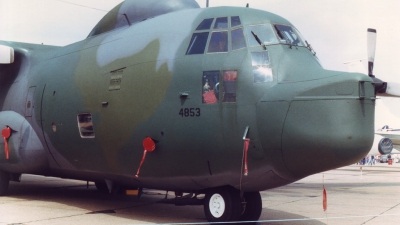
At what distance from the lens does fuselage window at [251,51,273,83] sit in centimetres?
805

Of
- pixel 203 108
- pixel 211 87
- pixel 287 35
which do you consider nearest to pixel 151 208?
pixel 203 108

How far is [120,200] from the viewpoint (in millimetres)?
13203

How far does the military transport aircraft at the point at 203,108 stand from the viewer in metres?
7.51

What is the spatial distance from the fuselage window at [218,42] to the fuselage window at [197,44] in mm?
131

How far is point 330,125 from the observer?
7.33 m

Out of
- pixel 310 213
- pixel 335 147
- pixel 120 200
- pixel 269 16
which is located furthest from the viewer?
pixel 120 200

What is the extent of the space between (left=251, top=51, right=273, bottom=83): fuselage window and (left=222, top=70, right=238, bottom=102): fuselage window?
0.36 m

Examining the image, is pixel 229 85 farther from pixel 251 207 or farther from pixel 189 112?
→ pixel 251 207

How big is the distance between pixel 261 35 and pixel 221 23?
0.80 meters

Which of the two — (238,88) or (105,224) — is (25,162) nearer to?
(105,224)

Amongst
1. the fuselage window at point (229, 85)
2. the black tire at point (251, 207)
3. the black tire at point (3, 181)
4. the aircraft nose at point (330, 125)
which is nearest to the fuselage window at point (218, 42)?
the fuselage window at point (229, 85)

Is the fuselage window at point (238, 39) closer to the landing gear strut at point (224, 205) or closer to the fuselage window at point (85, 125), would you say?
the landing gear strut at point (224, 205)

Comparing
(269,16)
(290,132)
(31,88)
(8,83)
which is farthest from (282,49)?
(8,83)

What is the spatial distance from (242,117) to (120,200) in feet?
20.9
